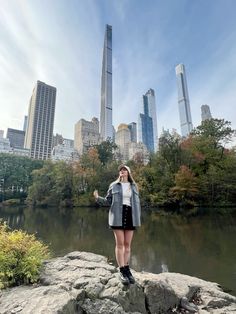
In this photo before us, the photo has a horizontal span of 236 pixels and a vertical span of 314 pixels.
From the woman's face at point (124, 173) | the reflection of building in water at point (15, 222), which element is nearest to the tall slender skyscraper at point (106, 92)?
the reflection of building in water at point (15, 222)

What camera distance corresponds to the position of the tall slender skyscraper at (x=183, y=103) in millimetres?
180100

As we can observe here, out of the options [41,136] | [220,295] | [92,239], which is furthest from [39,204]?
[41,136]

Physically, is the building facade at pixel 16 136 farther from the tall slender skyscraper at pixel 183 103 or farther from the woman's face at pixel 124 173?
the woman's face at pixel 124 173

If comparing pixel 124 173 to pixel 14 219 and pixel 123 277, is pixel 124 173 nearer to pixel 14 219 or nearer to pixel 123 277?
pixel 123 277

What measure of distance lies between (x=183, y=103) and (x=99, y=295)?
19090 cm

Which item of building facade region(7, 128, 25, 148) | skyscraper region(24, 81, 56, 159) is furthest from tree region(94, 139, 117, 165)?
building facade region(7, 128, 25, 148)

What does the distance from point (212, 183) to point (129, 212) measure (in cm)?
2562

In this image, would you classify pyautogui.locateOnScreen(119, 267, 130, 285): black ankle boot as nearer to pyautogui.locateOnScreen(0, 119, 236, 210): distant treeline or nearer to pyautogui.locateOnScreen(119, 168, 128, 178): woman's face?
pyautogui.locateOnScreen(119, 168, 128, 178): woman's face

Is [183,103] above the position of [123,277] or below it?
above

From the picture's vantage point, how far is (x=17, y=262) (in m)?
3.28

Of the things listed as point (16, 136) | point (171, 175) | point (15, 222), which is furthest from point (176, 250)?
point (16, 136)

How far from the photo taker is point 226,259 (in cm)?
706

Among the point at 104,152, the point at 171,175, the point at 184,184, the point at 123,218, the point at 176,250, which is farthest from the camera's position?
the point at 104,152

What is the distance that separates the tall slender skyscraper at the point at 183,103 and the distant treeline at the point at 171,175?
149m
